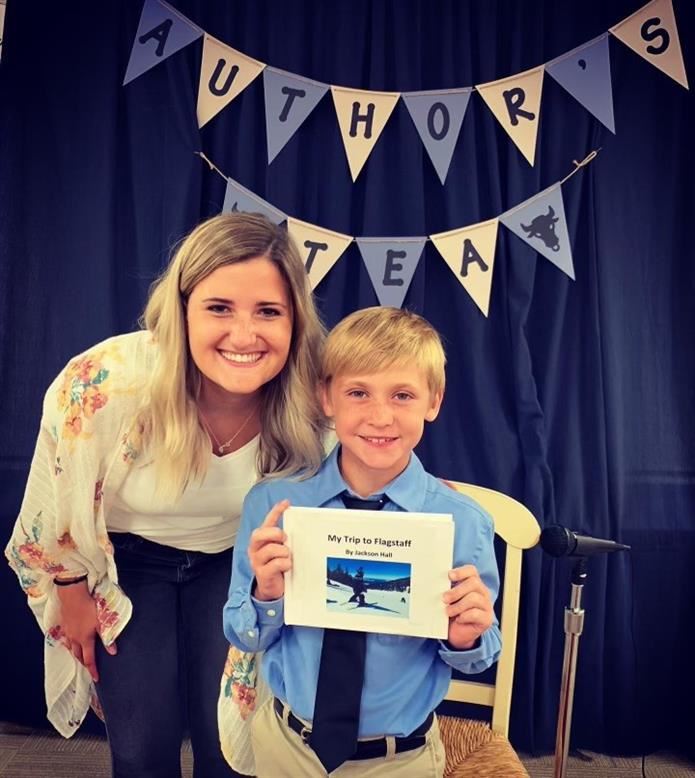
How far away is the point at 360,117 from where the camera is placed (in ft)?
7.23

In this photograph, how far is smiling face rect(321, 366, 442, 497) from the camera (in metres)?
1.22

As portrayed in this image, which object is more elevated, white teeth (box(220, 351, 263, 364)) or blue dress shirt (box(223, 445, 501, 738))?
white teeth (box(220, 351, 263, 364))

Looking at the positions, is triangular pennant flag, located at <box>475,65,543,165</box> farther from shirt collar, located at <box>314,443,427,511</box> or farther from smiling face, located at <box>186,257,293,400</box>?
shirt collar, located at <box>314,443,427,511</box>

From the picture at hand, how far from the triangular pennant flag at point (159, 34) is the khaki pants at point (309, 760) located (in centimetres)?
187

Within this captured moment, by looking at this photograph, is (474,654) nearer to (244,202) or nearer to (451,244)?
(451,244)

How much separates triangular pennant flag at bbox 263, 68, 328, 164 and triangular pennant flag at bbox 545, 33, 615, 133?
2.37 feet

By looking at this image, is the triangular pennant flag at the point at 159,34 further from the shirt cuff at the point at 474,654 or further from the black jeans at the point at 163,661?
the shirt cuff at the point at 474,654

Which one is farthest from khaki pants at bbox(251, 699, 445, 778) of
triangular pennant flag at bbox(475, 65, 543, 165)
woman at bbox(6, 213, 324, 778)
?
triangular pennant flag at bbox(475, 65, 543, 165)

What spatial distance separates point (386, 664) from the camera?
1.24m

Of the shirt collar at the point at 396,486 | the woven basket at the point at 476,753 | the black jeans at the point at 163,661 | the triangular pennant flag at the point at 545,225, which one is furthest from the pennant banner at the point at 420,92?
the woven basket at the point at 476,753

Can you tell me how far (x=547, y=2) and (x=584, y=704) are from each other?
89.5 inches

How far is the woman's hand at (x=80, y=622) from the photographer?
1.48m

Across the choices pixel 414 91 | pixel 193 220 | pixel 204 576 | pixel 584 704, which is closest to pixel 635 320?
pixel 414 91

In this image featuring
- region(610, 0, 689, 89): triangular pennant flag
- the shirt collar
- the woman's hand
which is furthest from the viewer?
region(610, 0, 689, 89): triangular pennant flag
